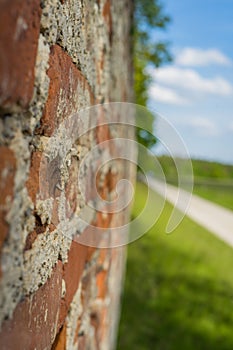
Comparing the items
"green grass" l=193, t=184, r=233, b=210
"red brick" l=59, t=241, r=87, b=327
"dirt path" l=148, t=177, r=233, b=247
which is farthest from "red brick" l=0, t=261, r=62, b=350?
"green grass" l=193, t=184, r=233, b=210

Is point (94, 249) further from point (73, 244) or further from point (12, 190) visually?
point (12, 190)

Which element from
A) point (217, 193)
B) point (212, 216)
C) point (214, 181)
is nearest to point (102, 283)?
point (212, 216)

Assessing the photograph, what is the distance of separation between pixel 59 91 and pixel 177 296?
22.3 ft

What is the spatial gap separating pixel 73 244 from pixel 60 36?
630 millimetres

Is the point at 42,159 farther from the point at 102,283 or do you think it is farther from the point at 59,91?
the point at 102,283

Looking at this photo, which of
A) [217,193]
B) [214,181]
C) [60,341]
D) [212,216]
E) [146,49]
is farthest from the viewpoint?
[214,181]

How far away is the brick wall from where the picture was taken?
32.5 inches

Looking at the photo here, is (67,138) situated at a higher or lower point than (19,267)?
higher

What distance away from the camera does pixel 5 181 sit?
811mm

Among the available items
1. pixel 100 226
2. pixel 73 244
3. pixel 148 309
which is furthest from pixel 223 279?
pixel 73 244

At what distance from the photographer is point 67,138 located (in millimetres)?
1296

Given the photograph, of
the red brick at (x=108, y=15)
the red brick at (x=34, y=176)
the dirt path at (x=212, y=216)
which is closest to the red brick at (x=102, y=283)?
the red brick at (x=108, y=15)

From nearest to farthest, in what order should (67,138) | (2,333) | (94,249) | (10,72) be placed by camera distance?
1. (10,72)
2. (2,333)
3. (67,138)
4. (94,249)

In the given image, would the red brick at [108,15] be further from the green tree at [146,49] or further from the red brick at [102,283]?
the green tree at [146,49]
